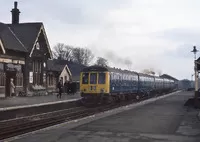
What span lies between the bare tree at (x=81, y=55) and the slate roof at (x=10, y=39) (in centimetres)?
6929

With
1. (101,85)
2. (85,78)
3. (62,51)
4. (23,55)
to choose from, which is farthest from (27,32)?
(62,51)

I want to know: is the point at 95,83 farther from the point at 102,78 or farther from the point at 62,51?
the point at 62,51

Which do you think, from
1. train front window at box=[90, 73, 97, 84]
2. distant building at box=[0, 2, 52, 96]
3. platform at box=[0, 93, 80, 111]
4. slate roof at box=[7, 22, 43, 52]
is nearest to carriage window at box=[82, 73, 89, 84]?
train front window at box=[90, 73, 97, 84]

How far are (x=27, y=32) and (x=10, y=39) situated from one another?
11.6ft

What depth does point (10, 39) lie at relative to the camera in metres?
32.3

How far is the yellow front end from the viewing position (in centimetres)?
2573

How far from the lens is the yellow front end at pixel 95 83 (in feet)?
84.4

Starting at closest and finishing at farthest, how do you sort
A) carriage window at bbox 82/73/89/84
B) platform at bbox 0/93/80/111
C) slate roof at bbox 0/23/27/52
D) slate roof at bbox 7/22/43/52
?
1. platform at bbox 0/93/80/111
2. carriage window at bbox 82/73/89/84
3. slate roof at bbox 0/23/27/52
4. slate roof at bbox 7/22/43/52

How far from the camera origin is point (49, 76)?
136 ft

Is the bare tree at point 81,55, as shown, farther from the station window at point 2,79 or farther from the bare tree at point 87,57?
the station window at point 2,79

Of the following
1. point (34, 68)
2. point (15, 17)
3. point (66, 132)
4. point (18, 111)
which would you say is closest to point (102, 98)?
point (18, 111)

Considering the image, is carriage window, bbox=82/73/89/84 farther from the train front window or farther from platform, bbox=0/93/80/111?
platform, bbox=0/93/80/111

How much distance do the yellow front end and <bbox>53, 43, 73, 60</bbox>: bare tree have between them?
73.8 meters

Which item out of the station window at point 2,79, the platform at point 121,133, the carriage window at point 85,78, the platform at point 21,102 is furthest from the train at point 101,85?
the platform at point 121,133
